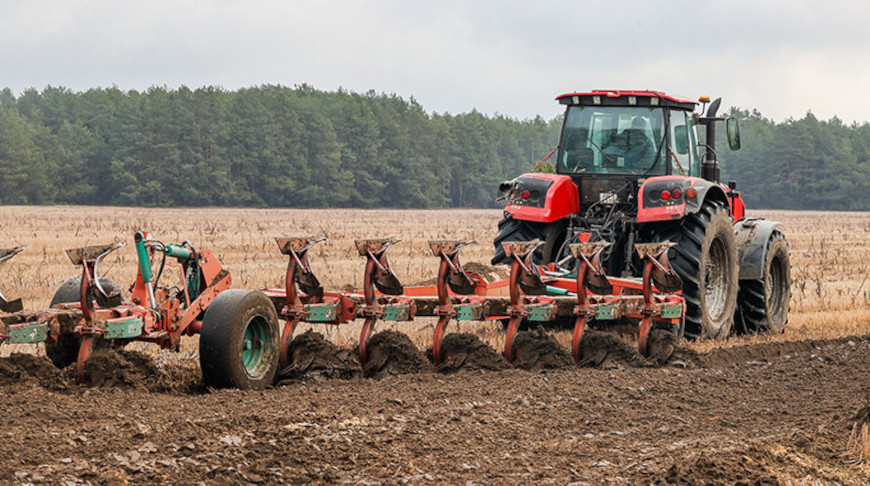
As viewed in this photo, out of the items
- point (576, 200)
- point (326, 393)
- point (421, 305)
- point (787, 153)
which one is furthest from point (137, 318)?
point (787, 153)

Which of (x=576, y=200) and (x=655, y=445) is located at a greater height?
(x=576, y=200)

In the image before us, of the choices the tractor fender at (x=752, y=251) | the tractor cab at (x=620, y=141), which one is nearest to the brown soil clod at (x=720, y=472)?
the tractor cab at (x=620, y=141)

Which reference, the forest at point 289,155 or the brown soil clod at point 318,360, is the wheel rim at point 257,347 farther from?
the forest at point 289,155

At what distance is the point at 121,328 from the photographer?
20.7 feet

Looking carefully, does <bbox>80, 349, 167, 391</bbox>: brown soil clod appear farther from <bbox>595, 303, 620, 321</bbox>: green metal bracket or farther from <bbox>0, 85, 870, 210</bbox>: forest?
<bbox>0, 85, 870, 210</bbox>: forest

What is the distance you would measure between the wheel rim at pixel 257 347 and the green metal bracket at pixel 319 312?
1.39ft

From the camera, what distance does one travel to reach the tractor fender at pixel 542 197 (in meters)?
9.68

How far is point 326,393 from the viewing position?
6625mm

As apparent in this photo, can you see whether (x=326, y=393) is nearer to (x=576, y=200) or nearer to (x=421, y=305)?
(x=421, y=305)

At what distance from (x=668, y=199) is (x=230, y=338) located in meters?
4.47

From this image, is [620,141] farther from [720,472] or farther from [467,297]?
[720,472]

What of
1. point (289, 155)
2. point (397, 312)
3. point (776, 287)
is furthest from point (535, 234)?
Answer: point (289, 155)

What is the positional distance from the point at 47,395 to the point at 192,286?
1744mm

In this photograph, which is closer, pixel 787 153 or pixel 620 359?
pixel 620 359
